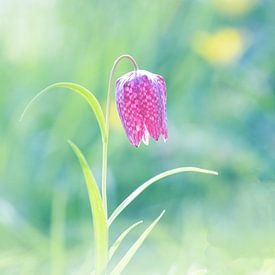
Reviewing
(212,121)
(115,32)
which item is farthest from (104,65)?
(212,121)

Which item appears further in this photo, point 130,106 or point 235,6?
point 235,6

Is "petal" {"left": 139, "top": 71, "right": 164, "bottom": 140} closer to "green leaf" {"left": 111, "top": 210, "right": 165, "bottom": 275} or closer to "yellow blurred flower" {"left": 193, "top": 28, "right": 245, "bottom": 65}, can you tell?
"green leaf" {"left": 111, "top": 210, "right": 165, "bottom": 275}

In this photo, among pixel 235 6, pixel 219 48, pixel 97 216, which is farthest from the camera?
pixel 235 6

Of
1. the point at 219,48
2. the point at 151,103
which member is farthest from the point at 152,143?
the point at 151,103

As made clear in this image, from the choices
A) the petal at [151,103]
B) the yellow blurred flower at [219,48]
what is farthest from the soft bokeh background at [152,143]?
the petal at [151,103]

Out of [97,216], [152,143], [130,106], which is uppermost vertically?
[130,106]

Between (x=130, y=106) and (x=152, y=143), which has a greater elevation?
(x=130, y=106)

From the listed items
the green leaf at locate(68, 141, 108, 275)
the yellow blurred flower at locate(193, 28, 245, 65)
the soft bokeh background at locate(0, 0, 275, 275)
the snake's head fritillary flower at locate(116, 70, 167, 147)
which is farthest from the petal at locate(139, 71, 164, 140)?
the yellow blurred flower at locate(193, 28, 245, 65)

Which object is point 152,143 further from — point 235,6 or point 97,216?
point 97,216

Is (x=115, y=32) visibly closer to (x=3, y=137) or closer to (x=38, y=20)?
(x=38, y=20)
